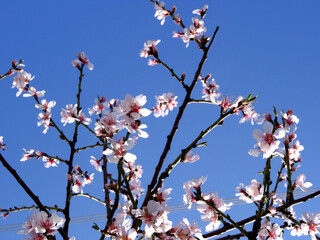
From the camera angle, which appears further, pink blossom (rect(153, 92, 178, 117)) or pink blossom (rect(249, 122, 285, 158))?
pink blossom (rect(153, 92, 178, 117))

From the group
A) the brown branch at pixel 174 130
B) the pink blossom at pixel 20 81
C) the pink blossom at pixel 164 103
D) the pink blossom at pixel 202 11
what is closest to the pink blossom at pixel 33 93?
the pink blossom at pixel 20 81

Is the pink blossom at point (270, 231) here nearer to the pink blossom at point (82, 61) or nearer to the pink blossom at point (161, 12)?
the pink blossom at point (82, 61)

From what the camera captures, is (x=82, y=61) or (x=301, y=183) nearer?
(x=301, y=183)

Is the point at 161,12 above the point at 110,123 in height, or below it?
above

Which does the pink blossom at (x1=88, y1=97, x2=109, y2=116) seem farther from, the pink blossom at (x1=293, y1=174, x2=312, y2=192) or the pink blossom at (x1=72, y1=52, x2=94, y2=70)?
the pink blossom at (x1=293, y1=174, x2=312, y2=192)

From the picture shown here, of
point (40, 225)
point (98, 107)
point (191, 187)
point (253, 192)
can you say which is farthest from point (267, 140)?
point (98, 107)

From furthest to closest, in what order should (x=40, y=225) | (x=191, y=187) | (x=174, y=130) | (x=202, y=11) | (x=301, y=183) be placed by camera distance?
1. (x=202, y=11)
2. (x=174, y=130)
3. (x=301, y=183)
4. (x=191, y=187)
5. (x=40, y=225)

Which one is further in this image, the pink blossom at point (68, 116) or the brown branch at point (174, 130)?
the pink blossom at point (68, 116)

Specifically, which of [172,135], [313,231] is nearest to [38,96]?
[172,135]

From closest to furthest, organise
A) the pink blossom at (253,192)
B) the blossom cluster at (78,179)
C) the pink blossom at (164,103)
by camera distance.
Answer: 1. the pink blossom at (253,192)
2. the blossom cluster at (78,179)
3. the pink blossom at (164,103)

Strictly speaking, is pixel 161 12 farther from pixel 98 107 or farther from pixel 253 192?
pixel 253 192

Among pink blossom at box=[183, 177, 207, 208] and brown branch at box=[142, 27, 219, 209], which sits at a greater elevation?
brown branch at box=[142, 27, 219, 209]

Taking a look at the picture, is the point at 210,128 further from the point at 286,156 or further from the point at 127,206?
the point at 127,206

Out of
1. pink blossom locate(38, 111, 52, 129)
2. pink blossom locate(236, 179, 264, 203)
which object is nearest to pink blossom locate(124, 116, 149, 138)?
pink blossom locate(236, 179, 264, 203)
